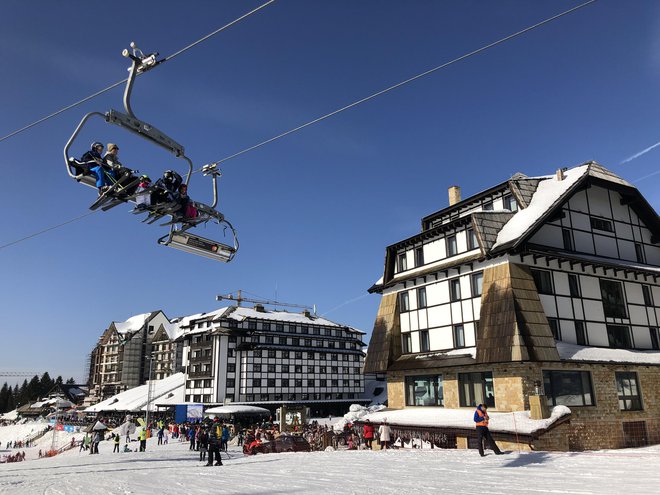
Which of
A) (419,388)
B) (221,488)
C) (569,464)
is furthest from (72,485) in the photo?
(419,388)

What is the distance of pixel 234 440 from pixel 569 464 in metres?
30.4

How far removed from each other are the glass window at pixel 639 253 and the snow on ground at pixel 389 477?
19679 mm

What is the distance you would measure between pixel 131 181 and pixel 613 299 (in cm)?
2794

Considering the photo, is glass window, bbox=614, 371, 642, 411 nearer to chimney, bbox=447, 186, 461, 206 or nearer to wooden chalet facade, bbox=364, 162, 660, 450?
wooden chalet facade, bbox=364, 162, 660, 450

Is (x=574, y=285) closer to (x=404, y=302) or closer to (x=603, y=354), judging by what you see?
(x=603, y=354)

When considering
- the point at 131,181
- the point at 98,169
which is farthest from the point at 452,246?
the point at 98,169

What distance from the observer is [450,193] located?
37406mm

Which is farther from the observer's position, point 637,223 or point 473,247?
point 637,223

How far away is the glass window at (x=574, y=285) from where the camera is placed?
2760cm

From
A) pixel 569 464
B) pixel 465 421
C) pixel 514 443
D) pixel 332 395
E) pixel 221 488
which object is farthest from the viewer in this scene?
pixel 332 395

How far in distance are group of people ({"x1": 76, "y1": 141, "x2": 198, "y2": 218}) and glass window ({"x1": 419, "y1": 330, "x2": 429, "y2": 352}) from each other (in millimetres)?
21442

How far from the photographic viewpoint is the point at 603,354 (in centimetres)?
2581

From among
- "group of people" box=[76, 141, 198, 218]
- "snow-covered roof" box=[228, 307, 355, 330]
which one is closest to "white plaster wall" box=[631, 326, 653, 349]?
"group of people" box=[76, 141, 198, 218]

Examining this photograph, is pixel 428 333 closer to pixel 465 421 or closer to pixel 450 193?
pixel 465 421
